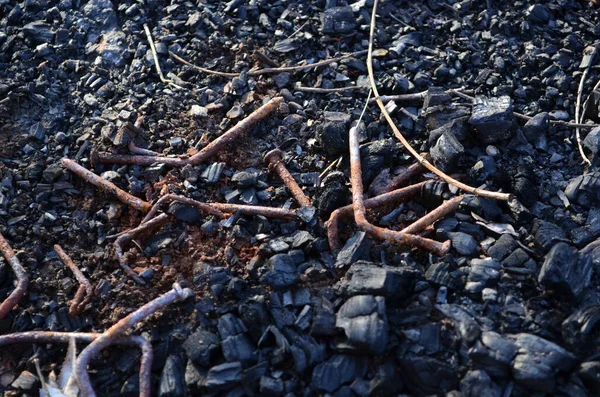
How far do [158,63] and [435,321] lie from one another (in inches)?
111

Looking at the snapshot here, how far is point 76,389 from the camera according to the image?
3.21 meters

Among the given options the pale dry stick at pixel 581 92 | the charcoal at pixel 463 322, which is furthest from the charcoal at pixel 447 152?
the charcoal at pixel 463 322

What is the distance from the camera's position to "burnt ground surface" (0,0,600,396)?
10.2 ft

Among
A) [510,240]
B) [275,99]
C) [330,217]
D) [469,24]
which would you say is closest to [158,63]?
[275,99]

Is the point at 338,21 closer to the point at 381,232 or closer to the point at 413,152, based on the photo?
the point at 413,152

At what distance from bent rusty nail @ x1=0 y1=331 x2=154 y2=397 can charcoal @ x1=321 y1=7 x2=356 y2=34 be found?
2.73 meters

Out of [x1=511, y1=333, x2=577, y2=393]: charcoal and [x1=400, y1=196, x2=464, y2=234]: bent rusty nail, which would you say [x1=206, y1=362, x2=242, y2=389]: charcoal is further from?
[x1=511, y1=333, x2=577, y2=393]: charcoal

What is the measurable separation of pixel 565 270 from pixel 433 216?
0.76 m

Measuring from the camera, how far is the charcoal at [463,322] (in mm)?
3055

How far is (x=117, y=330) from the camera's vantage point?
327cm

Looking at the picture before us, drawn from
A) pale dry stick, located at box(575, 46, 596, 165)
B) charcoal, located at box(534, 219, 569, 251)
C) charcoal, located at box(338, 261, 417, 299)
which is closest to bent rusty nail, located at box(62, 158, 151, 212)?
charcoal, located at box(338, 261, 417, 299)

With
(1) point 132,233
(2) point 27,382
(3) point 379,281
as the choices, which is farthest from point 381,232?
(2) point 27,382

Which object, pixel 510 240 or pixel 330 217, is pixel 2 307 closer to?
pixel 330 217

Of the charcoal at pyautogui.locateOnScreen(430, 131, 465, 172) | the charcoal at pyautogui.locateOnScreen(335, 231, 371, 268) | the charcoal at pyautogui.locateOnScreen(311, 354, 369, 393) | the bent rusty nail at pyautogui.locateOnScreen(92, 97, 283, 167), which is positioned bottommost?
the charcoal at pyautogui.locateOnScreen(311, 354, 369, 393)
